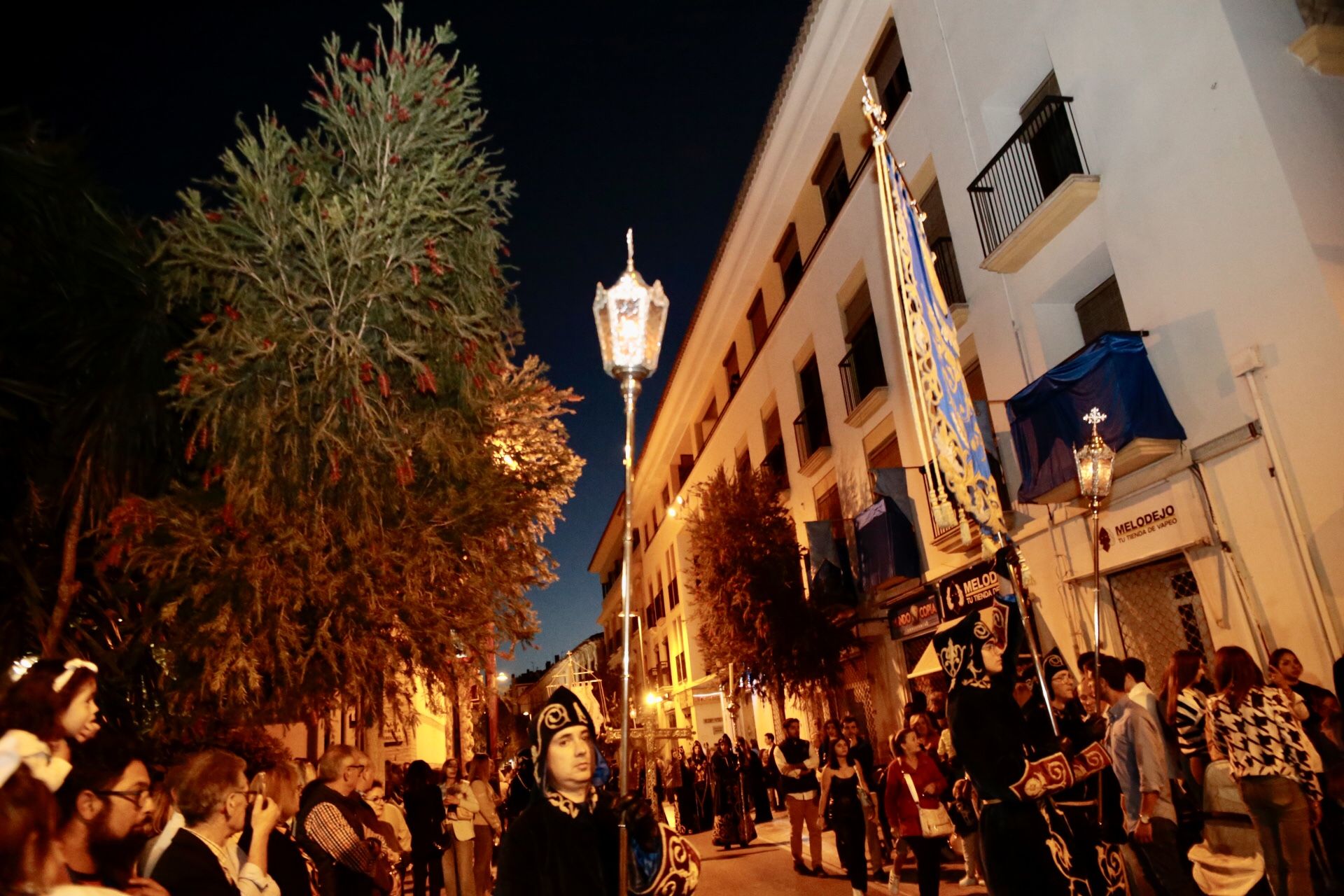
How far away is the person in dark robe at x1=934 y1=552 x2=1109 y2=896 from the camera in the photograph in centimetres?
449

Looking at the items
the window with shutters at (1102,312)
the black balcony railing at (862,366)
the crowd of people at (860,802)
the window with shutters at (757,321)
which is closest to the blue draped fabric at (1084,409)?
the window with shutters at (1102,312)

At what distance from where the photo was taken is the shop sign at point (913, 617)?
1433 cm

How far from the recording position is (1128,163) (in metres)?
9.54

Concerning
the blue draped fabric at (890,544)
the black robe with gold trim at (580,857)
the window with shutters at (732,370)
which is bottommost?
the black robe with gold trim at (580,857)

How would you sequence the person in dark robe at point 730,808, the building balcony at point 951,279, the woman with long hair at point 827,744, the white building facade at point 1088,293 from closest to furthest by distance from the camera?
1. the white building facade at point 1088,293
2. the woman with long hair at point 827,744
3. the building balcony at point 951,279
4. the person in dark robe at point 730,808

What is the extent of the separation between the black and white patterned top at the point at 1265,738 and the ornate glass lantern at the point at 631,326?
414cm

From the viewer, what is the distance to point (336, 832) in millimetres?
5184

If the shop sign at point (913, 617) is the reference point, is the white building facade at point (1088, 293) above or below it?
above

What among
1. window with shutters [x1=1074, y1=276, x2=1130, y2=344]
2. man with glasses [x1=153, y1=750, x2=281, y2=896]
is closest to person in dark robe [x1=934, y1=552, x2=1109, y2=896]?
man with glasses [x1=153, y1=750, x2=281, y2=896]

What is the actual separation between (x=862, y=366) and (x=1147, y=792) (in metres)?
11.6

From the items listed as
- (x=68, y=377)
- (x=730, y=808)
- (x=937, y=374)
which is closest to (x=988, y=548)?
(x=937, y=374)

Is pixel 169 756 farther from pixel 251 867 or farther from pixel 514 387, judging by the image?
pixel 251 867

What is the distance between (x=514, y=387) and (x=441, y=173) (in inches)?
112

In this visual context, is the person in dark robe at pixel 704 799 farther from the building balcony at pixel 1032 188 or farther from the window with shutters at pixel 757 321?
the building balcony at pixel 1032 188
